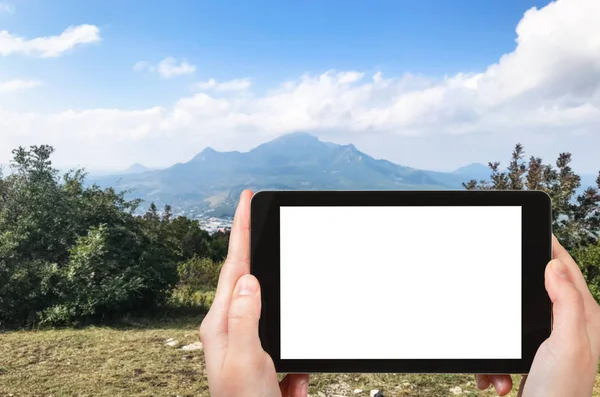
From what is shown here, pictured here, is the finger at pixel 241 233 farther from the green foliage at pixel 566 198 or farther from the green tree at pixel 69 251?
the green foliage at pixel 566 198

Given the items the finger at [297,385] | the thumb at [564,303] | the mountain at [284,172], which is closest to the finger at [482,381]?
the thumb at [564,303]

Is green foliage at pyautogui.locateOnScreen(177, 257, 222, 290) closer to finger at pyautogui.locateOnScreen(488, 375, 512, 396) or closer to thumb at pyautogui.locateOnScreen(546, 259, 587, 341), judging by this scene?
finger at pyautogui.locateOnScreen(488, 375, 512, 396)

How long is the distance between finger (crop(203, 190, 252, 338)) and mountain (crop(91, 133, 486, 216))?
180ft

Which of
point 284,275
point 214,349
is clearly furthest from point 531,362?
point 214,349

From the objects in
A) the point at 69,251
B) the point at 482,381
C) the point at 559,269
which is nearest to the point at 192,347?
the point at 69,251

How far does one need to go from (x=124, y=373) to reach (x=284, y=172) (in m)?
89.3

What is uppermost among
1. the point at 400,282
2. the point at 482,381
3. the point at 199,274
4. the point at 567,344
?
the point at 400,282

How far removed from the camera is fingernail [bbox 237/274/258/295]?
3.29ft

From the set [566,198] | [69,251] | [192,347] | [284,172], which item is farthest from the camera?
[284,172]

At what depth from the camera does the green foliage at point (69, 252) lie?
618cm

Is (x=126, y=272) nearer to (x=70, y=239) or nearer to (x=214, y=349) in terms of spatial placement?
(x=70, y=239)

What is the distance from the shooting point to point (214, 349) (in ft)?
3.19

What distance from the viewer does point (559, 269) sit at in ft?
3.43

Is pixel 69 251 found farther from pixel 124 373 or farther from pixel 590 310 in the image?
pixel 590 310
